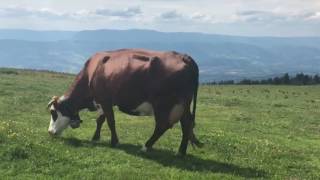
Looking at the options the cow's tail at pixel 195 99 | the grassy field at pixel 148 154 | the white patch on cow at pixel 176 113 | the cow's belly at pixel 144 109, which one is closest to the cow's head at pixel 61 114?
the grassy field at pixel 148 154

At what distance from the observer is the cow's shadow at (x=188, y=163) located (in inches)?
630

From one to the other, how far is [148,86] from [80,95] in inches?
155

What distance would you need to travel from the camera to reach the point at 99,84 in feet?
62.6

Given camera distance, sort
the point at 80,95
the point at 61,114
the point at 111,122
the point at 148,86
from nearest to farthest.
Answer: the point at 148,86
the point at 111,122
the point at 80,95
the point at 61,114

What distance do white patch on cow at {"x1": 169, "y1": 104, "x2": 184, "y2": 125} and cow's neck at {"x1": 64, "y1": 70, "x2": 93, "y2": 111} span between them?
4.21m

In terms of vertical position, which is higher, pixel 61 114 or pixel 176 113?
pixel 176 113

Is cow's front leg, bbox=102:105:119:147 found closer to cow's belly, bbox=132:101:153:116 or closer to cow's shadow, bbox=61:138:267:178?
cow's shadow, bbox=61:138:267:178

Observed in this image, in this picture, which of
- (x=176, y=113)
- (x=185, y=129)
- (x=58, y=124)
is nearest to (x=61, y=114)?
(x=58, y=124)

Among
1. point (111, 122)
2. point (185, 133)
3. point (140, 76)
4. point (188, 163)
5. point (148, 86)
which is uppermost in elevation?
point (140, 76)

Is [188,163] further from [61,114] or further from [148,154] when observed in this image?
[61,114]

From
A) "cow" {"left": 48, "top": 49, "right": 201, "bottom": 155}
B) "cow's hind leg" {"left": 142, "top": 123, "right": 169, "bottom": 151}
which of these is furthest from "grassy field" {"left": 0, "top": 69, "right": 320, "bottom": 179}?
"cow" {"left": 48, "top": 49, "right": 201, "bottom": 155}

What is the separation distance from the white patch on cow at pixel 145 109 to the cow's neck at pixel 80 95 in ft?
9.75

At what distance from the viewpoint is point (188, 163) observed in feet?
55.1

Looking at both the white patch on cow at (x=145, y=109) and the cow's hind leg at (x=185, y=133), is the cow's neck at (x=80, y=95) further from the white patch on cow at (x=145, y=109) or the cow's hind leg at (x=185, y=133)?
the cow's hind leg at (x=185, y=133)
